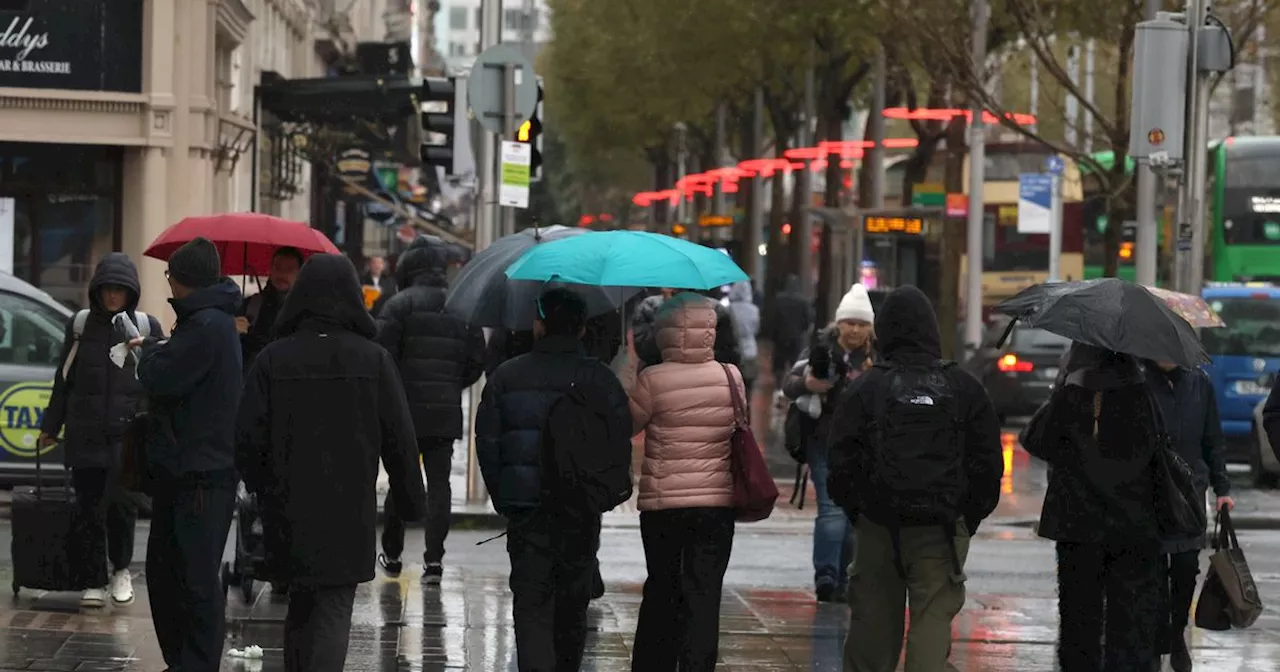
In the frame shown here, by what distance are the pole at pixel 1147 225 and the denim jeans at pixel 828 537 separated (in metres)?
10.7

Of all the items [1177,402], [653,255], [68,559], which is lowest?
[68,559]

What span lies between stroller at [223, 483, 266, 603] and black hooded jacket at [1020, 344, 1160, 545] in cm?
425

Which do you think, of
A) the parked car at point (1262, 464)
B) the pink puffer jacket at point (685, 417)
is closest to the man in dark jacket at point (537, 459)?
the pink puffer jacket at point (685, 417)

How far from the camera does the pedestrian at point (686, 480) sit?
27.5 ft

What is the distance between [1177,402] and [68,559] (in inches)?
202

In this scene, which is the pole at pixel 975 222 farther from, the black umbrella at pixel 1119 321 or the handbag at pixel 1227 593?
the black umbrella at pixel 1119 321

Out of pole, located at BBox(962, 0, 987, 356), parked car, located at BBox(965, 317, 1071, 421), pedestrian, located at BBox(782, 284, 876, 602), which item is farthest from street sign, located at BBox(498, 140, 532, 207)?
pole, located at BBox(962, 0, 987, 356)

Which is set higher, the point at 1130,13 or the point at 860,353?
the point at 1130,13

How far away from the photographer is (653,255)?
874 cm

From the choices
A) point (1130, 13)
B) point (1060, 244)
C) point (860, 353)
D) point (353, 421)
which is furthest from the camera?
point (1060, 244)

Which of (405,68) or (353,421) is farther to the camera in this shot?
(405,68)

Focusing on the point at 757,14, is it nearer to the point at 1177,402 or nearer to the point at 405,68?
the point at 405,68

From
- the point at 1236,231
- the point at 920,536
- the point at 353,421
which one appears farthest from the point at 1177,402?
the point at 1236,231

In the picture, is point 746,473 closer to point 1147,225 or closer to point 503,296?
point 503,296
